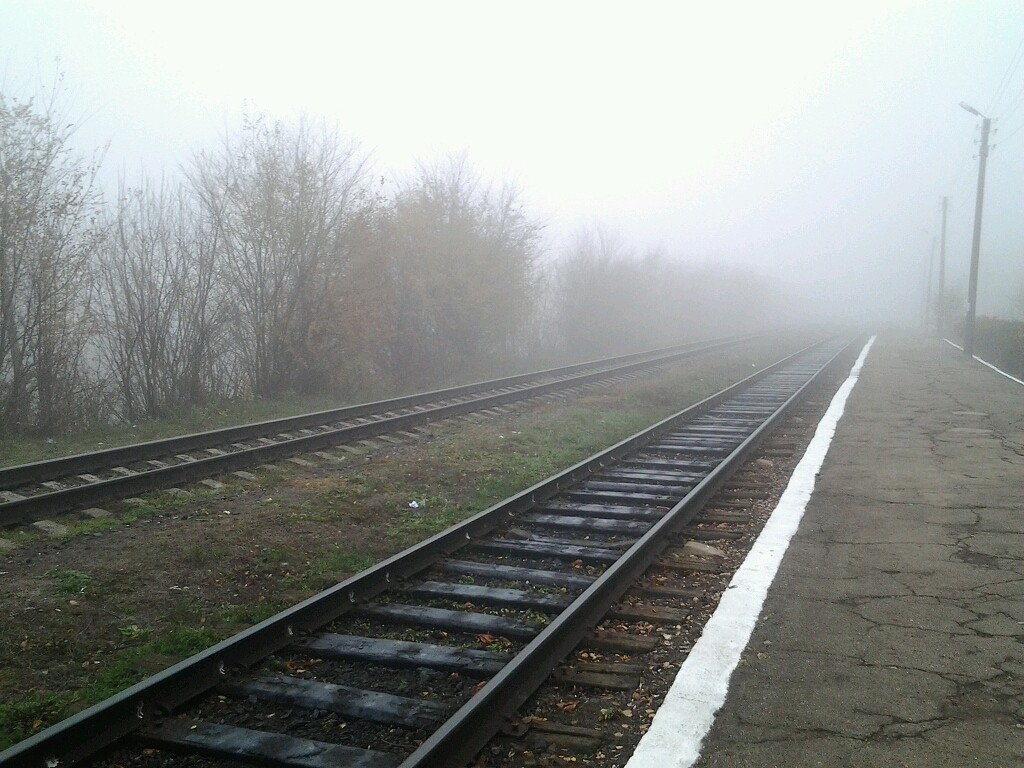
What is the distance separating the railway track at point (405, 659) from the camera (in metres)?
3.67

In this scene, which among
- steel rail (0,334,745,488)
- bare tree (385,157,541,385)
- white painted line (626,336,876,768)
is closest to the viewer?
white painted line (626,336,876,768)

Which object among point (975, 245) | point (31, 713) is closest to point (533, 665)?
point (31, 713)

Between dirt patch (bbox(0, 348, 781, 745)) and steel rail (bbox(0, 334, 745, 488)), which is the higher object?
steel rail (bbox(0, 334, 745, 488))

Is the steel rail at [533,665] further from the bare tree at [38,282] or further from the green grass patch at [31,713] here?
the bare tree at [38,282]

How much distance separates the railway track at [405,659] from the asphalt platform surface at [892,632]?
39.5 inches

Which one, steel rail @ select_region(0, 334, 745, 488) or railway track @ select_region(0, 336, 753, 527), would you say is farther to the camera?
steel rail @ select_region(0, 334, 745, 488)

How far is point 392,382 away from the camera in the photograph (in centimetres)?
2209

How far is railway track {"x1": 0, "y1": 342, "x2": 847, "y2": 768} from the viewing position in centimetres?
367

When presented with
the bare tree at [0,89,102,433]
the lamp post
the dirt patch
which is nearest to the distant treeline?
the bare tree at [0,89,102,433]

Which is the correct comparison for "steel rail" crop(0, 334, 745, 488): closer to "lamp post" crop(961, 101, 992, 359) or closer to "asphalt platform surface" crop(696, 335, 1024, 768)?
"asphalt platform surface" crop(696, 335, 1024, 768)

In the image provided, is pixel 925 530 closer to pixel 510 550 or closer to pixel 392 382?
pixel 510 550

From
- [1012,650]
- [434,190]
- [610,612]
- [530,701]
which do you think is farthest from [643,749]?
[434,190]

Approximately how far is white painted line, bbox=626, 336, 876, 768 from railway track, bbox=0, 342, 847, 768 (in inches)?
19.7

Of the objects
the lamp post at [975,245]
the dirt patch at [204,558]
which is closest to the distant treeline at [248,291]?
the dirt patch at [204,558]
